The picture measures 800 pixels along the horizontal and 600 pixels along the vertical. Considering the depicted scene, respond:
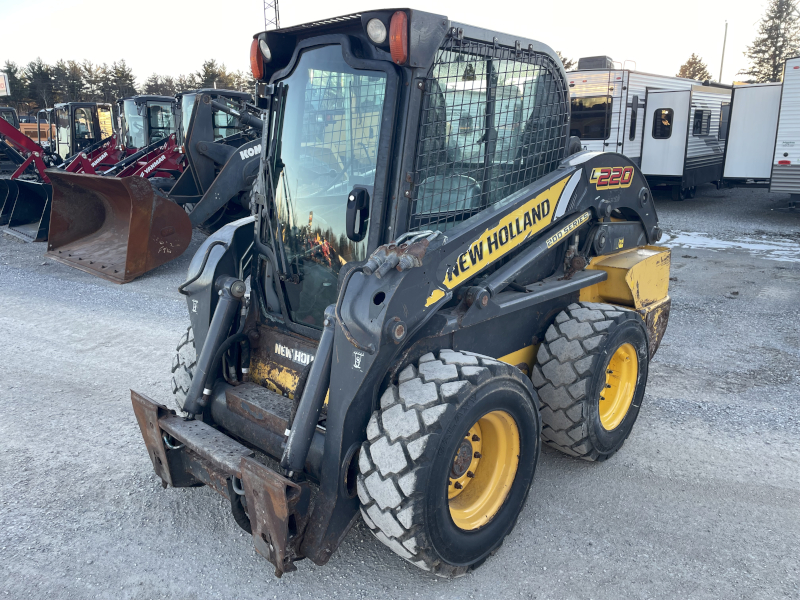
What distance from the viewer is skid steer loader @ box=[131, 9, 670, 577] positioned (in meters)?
2.52

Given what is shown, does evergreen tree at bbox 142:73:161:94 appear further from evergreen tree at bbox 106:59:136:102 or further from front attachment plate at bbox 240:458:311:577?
front attachment plate at bbox 240:458:311:577

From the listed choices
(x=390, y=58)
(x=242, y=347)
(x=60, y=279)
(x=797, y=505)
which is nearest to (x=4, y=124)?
(x=60, y=279)

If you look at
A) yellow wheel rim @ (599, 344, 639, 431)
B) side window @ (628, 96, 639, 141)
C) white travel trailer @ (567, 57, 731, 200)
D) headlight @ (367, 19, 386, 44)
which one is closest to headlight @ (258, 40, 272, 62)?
headlight @ (367, 19, 386, 44)

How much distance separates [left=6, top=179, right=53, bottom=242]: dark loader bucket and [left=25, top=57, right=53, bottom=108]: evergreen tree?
52.8 m

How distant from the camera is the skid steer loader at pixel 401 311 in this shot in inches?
99.3

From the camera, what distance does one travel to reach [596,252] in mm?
4062

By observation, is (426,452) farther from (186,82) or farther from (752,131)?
(186,82)

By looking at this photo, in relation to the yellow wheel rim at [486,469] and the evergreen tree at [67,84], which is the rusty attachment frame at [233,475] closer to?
the yellow wheel rim at [486,469]

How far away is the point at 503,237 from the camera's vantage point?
3119 mm

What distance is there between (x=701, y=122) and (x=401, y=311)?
50.7 ft

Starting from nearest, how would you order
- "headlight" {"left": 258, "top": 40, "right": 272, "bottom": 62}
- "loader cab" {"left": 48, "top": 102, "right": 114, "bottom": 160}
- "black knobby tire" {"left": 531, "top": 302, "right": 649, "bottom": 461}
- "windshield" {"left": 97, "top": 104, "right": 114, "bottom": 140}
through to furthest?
"headlight" {"left": 258, "top": 40, "right": 272, "bottom": 62}
"black knobby tire" {"left": 531, "top": 302, "right": 649, "bottom": 461}
"loader cab" {"left": 48, "top": 102, "right": 114, "bottom": 160}
"windshield" {"left": 97, "top": 104, "right": 114, "bottom": 140}

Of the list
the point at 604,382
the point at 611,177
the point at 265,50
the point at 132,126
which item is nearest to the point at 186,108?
the point at 132,126

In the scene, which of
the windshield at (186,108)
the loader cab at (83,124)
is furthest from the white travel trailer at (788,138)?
the loader cab at (83,124)

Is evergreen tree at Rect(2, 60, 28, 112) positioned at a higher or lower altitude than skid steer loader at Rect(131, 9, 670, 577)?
higher
